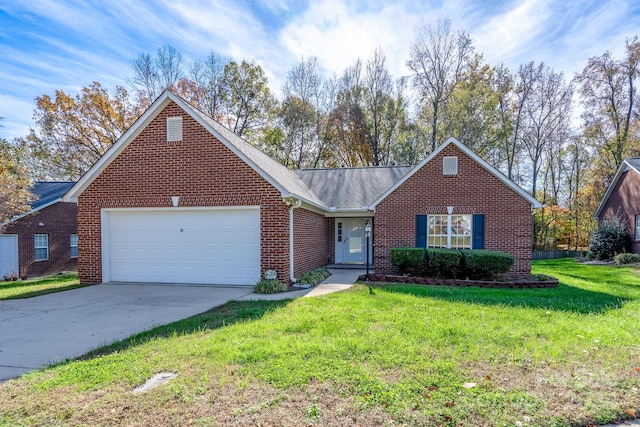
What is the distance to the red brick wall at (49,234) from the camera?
1811 cm

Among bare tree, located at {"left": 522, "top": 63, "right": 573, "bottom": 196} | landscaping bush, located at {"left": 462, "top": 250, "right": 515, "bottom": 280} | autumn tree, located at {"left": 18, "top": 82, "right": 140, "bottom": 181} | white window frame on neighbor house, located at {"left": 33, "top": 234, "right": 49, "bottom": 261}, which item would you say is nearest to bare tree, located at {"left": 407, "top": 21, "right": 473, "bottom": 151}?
bare tree, located at {"left": 522, "top": 63, "right": 573, "bottom": 196}

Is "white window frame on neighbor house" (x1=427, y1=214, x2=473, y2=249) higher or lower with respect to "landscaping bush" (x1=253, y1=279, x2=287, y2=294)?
higher

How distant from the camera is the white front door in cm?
1586

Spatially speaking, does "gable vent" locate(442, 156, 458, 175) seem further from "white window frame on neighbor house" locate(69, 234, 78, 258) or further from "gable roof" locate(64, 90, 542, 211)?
"white window frame on neighbor house" locate(69, 234, 78, 258)

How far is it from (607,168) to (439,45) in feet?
54.6

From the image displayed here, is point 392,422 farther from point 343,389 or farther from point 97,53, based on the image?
point 97,53

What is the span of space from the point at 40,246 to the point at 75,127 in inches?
346

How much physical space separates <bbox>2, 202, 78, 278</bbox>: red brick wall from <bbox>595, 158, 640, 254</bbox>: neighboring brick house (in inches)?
1262

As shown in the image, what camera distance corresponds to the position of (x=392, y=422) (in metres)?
3.06

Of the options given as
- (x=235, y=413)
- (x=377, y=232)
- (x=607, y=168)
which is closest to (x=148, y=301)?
(x=235, y=413)

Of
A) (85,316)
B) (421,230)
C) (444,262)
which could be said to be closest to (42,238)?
(85,316)

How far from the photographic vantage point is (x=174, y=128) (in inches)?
425

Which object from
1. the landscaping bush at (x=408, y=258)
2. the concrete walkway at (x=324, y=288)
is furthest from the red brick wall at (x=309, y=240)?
the landscaping bush at (x=408, y=258)

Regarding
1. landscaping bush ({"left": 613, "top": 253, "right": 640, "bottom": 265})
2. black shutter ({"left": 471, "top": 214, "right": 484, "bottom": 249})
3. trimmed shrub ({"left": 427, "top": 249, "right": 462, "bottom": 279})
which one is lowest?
landscaping bush ({"left": 613, "top": 253, "right": 640, "bottom": 265})
